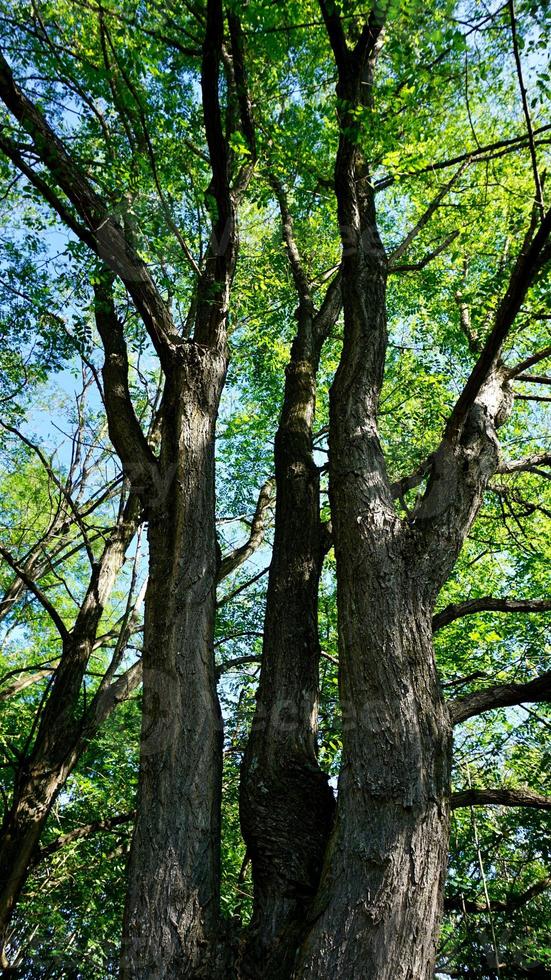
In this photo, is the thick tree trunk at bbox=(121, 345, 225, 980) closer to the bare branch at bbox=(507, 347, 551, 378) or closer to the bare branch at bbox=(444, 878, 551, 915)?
the bare branch at bbox=(507, 347, 551, 378)

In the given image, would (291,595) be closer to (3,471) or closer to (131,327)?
(131,327)

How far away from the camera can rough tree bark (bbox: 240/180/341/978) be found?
269 cm

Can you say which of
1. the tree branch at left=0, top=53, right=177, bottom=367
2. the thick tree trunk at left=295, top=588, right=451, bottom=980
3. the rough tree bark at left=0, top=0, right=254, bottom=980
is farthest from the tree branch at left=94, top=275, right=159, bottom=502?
the thick tree trunk at left=295, top=588, right=451, bottom=980

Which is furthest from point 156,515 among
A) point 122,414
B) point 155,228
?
point 155,228

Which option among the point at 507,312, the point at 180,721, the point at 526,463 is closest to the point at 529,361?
the point at 526,463

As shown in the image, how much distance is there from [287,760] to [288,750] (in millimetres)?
47

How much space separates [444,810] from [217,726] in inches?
43.9

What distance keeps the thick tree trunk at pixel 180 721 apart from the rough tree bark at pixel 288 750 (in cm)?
21

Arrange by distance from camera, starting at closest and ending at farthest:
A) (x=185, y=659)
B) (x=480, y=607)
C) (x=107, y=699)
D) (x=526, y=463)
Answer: (x=185, y=659), (x=480, y=607), (x=526, y=463), (x=107, y=699)

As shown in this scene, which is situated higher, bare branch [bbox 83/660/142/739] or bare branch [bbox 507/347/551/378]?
bare branch [bbox 507/347/551/378]

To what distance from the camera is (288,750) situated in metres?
3.12

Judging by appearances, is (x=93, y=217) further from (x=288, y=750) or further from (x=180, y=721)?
(x=288, y=750)

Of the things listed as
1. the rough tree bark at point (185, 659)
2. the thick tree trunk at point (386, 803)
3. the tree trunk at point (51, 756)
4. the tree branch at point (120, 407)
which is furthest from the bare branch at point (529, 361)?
the tree trunk at point (51, 756)

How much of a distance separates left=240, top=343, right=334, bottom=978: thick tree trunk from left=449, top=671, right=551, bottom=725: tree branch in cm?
75
